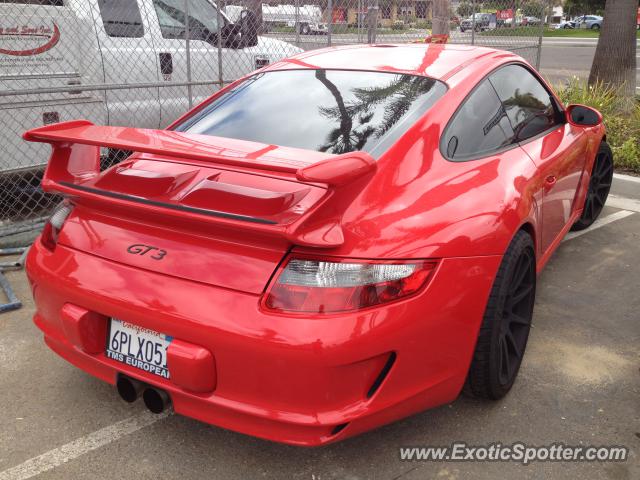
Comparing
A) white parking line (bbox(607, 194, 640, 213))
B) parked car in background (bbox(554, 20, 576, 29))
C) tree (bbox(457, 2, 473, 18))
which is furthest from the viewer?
parked car in background (bbox(554, 20, 576, 29))

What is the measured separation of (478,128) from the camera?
275 cm

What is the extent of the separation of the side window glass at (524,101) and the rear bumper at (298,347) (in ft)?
3.95

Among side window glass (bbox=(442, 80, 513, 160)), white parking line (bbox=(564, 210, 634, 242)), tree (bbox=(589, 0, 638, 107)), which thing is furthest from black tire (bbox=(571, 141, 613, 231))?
tree (bbox=(589, 0, 638, 107))

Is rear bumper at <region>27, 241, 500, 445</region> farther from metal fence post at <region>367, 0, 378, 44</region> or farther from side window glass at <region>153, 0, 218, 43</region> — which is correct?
metal fence post at <region>367, 0, 378, 44</region>

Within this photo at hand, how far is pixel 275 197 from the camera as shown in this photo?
Answer: 205 centimetres

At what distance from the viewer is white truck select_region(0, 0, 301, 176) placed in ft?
15.8

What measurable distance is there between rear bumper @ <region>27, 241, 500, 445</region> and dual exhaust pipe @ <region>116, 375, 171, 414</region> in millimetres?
32

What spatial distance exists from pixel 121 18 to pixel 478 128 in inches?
167

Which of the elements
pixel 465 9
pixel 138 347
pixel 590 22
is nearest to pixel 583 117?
pixel 138 347

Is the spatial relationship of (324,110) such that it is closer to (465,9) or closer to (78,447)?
(78,447)

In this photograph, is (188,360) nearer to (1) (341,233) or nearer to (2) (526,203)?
(1) (341,233)

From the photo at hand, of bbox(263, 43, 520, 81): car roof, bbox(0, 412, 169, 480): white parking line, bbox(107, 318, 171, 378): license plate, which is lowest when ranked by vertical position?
bbox(0, 412, 169, 480): white parking line

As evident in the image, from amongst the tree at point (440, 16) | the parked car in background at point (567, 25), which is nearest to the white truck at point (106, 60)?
the tree at point (440, 16)

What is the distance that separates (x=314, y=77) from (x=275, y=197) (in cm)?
109
